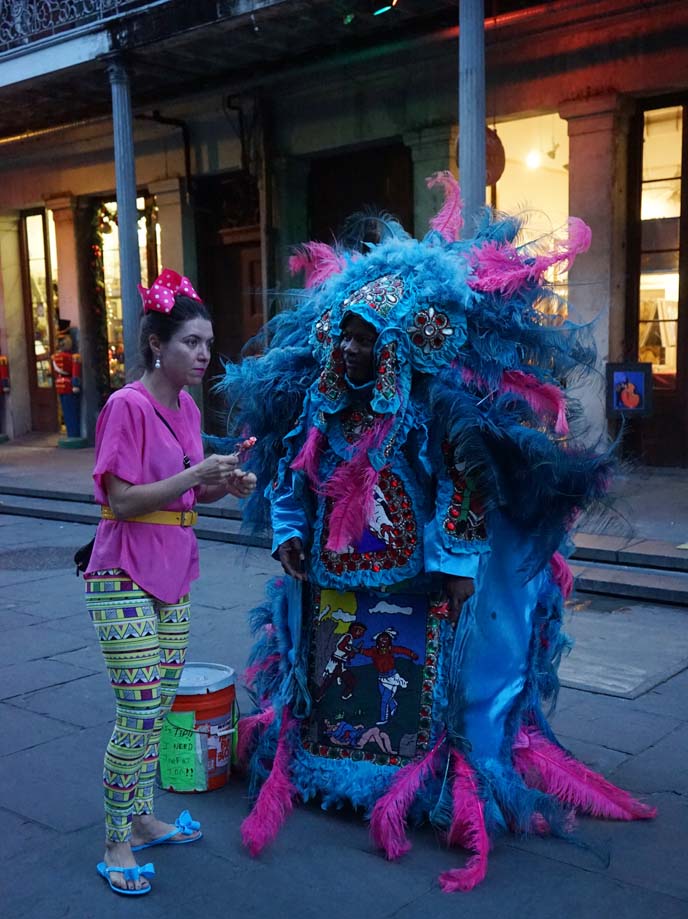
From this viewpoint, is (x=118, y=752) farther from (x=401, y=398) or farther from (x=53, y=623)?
(x=53, y=623)

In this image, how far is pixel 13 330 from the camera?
16.7 meters

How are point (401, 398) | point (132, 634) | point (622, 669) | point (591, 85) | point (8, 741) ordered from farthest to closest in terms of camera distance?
point (591, 85) → point (622, 669) → point (8, 741) → point (401, 398) → point (132, 634)

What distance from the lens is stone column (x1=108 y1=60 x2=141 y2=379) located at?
11172 mm

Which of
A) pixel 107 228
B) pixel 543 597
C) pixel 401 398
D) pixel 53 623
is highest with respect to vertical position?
pixel 107 228

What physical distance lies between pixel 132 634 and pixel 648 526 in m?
5.67

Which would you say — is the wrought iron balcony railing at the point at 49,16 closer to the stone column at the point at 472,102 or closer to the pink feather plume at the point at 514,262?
the stone column at the point at 472,102

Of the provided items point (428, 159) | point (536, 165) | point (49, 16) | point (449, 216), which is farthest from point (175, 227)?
point (449, 216)

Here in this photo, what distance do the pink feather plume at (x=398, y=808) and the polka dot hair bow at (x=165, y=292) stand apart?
1.62 metres

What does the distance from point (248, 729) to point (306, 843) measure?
2.11ft

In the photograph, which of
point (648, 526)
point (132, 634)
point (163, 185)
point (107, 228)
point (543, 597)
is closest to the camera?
point (132, 634)

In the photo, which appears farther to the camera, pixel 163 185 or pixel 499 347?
pixel 163 185

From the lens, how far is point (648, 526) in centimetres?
767

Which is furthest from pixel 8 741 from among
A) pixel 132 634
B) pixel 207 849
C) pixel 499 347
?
pixel 499 347

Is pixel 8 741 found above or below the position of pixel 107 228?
below
